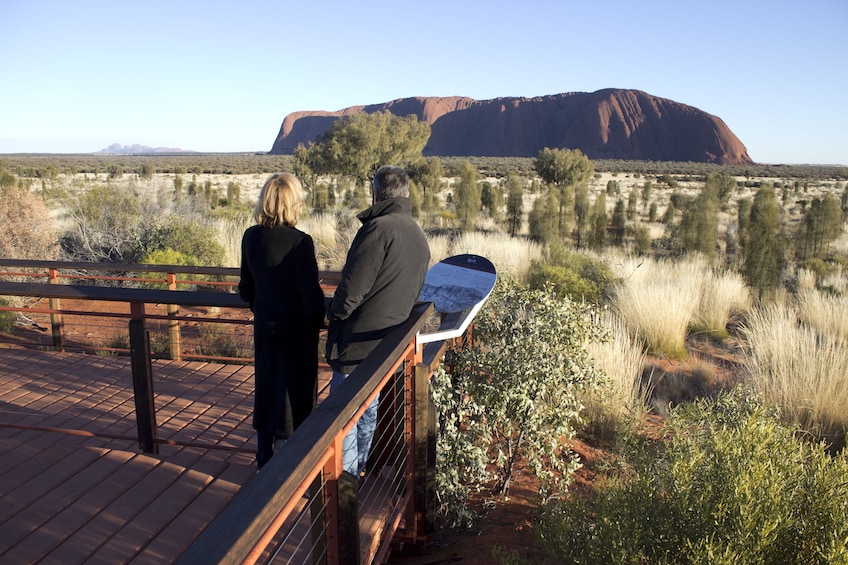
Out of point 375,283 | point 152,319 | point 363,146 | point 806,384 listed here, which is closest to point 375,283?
point 375,283

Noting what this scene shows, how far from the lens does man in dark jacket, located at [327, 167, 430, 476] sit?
2732 millimetres

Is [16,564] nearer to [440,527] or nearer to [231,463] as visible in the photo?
[231,463]

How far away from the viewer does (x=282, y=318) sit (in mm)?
2754

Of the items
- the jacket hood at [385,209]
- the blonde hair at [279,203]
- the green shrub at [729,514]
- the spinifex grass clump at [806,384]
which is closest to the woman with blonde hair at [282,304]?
the blonde hair at [279,203]

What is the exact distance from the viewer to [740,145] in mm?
106375

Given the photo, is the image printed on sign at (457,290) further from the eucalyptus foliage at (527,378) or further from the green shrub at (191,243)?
the green shrub at (191,243)

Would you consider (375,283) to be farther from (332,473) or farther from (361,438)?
(332,473)

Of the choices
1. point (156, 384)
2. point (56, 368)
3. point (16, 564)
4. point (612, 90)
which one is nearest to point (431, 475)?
point (16, 564)

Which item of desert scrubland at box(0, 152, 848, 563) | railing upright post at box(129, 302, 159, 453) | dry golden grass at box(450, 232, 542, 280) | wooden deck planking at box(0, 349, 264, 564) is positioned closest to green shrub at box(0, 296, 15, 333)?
desert scrubland at box(0, 152, 848, 563)

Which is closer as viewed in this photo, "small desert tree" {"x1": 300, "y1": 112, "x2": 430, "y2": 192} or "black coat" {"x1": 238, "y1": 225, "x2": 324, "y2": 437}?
"black coat" {"x1": 238, "y1": 225, "x2": 324, "y2": 437}

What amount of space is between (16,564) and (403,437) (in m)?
1.67

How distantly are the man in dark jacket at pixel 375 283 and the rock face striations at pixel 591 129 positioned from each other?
4259 inches

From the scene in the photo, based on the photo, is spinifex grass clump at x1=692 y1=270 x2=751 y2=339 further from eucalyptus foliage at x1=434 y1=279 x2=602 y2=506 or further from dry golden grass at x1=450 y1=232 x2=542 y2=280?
eucalyptus foliage at x1=434 y1=279 x2=602 y2=506

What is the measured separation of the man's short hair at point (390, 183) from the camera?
9.39 ft
